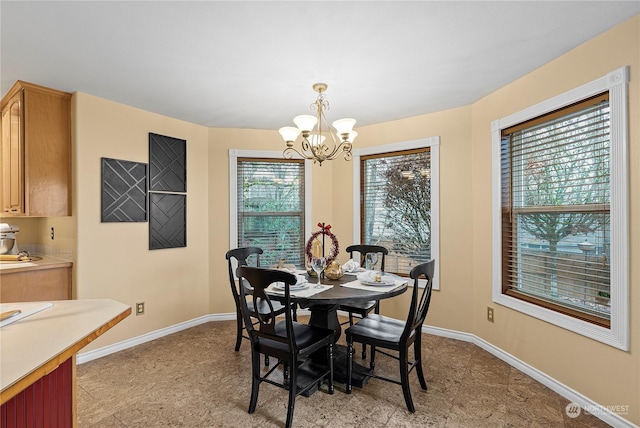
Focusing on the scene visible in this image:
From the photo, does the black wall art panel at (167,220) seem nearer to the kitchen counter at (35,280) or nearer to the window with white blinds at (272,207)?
the window with white blinds at (272,207)

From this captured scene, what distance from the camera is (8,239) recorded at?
3.50 meters

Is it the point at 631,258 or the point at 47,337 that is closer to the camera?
the point at 47,337

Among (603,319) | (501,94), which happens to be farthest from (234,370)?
(501,94)

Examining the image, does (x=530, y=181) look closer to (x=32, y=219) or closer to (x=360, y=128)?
(x=360, y=128)

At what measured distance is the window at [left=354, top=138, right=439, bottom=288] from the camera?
3.87 metres

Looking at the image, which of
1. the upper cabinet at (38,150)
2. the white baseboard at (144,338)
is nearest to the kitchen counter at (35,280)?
the upper cabinet at (38,150)

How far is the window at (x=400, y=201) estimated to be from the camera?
152 inches

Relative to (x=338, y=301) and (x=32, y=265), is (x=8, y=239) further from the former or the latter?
(x=338, y=301)

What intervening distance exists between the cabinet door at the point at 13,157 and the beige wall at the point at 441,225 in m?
0.44

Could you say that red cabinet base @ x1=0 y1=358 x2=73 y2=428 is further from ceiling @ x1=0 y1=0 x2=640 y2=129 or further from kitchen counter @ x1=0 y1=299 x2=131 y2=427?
ceiling @ x1=0 y1=0 x2=640 y2=129

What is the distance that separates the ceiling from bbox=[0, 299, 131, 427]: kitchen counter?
5.44ft

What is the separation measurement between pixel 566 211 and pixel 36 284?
449 cm

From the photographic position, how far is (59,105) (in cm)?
318

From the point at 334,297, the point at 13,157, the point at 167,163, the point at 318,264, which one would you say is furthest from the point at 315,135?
the point at 13,157
